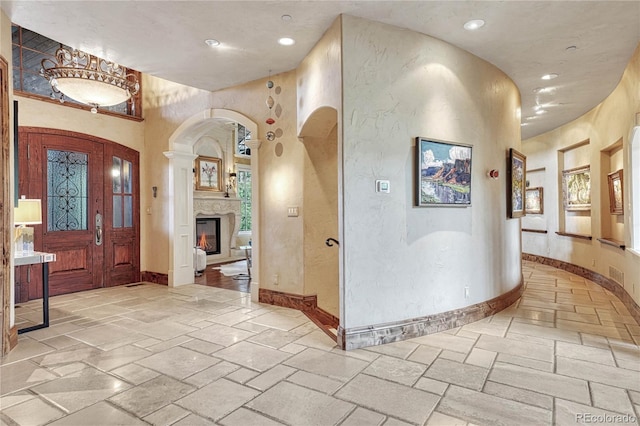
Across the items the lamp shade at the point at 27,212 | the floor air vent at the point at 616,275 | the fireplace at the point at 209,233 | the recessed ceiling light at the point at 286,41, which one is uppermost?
the recessed ceiling light at the point at 286,41

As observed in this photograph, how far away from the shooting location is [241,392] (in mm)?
2520

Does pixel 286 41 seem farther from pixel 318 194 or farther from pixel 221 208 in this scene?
pixel 221 208

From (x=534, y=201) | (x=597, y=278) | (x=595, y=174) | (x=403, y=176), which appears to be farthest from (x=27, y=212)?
(x=534, y=201)

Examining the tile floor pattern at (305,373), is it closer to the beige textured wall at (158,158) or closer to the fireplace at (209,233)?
the beige textured wall at (158,158)

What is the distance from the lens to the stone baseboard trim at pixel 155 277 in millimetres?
6230

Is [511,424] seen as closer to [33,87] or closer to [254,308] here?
[254,308]

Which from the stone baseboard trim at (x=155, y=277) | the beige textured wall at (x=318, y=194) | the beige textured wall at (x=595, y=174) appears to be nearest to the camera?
the beige textured wall at (x=318, y=194)

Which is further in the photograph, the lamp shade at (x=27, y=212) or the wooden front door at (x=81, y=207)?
the wooden front door at (x=81, y=207)

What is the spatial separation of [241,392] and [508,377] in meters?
1.94

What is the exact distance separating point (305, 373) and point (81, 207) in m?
4.87

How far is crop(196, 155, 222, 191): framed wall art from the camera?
8714 millimetres

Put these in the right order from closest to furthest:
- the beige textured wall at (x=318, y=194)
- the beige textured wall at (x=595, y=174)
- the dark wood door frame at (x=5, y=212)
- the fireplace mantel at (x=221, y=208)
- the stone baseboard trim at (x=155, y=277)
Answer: the dark wood door frame at (x=5, y=212) < the beige textured wall at (x=318, y=194) < the beige textured wall at (x=595, y=174) < the stone baseboard trim at (x=155, y=277) < the fireplace mantel at (x=221, y=208)

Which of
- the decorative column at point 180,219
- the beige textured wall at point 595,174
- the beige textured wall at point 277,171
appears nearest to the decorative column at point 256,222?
the beige textured wall at point 277,171

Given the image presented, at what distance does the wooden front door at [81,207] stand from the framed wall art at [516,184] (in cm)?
595
